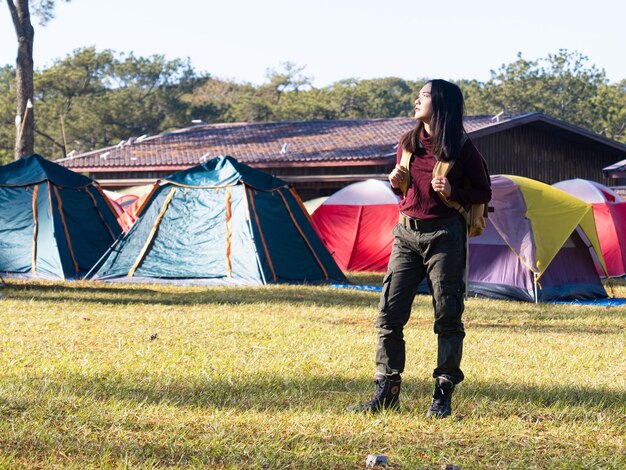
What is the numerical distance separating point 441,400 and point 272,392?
3.55 ft

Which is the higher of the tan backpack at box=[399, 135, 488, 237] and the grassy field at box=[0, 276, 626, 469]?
the tan backpack at box=[399, 135, 488, 237]

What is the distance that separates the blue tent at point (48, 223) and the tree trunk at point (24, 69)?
6148mm

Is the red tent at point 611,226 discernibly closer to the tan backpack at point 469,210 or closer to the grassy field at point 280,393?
the grassy field at point 280,393

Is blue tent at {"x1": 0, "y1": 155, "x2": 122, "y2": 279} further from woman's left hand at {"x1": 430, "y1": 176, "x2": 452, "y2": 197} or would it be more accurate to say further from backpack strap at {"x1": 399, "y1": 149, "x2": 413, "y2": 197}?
woman's left hand at {"x1": 430, "y1": 176, "x2": 452, "y2": 197}

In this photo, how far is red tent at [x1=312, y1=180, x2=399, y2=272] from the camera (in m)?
17.7

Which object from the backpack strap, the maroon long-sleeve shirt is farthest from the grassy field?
the backpack strap

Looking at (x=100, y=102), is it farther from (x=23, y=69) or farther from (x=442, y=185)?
(x=442, y=185)

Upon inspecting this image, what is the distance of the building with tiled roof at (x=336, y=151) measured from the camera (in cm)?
2438

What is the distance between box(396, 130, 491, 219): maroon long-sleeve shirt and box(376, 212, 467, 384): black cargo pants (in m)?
0.06

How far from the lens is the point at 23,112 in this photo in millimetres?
22047

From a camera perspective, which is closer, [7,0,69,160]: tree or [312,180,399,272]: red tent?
[312,180,399,272]: red tent

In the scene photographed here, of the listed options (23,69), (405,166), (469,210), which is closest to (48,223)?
(23,69)

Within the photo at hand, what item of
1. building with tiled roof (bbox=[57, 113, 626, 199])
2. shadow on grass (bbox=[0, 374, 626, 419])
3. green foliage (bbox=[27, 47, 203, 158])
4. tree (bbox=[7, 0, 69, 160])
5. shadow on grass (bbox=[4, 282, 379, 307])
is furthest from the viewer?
green foliage (bbox=[27, 47, 203, 158])

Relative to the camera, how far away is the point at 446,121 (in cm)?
511
